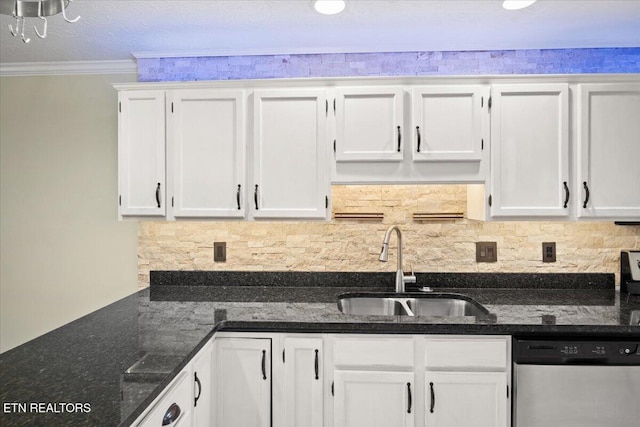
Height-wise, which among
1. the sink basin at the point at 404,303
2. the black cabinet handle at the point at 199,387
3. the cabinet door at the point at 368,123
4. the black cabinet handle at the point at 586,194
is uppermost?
the cabinet door at the point at 368,123

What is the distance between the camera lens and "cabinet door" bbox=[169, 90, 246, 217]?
2.23 m

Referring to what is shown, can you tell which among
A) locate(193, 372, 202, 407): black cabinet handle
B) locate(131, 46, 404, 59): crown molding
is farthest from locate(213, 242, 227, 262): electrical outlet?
locate(131, 46, 404, 59): crown molding

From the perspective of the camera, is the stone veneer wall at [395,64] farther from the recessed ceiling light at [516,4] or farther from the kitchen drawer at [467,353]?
the kitchen drawer at [467,353]

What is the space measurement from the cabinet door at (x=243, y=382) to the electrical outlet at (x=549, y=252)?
1.75m

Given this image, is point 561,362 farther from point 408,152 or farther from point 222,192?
point 222,192

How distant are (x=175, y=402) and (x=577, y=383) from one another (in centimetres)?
165

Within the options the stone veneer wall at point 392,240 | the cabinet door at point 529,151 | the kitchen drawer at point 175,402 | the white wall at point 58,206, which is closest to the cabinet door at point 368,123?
the stone veneer wall at point 392,240

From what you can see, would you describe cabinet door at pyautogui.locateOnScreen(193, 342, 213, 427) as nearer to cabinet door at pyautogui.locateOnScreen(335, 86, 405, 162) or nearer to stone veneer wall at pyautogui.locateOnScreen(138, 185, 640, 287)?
stone veneer wall at pyautogui.locateOnScreen(138, 185, 640, 287)

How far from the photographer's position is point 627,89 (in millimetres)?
2127

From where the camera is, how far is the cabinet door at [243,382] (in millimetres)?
1843

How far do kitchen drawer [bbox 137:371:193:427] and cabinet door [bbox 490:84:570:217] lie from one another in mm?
1700

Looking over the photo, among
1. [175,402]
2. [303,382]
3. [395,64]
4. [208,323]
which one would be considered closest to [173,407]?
[175,402]

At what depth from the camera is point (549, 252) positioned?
2447 millimetres

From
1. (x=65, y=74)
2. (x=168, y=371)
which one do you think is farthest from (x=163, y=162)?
(x=168, y=371)
